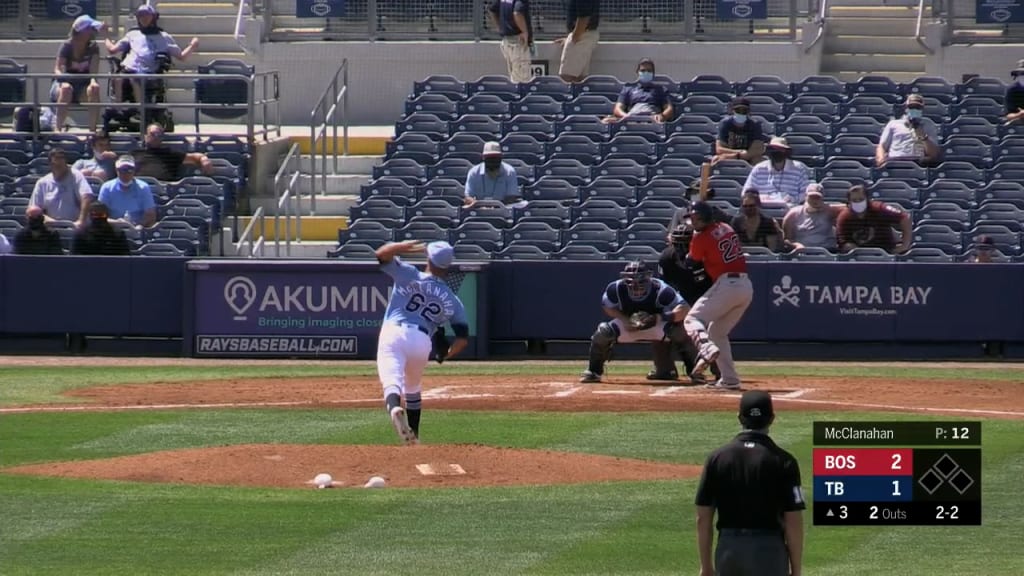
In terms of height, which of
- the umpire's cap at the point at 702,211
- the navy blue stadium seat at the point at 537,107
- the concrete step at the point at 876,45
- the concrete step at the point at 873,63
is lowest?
the umpire's cap at the point at 702,211

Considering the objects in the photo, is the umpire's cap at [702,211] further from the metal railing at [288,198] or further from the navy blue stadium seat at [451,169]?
the metal railing at [288,198]

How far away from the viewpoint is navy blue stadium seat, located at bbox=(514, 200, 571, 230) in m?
23.4

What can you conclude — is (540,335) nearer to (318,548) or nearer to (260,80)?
(260,80)

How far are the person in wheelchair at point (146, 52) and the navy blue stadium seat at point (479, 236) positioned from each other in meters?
6.20

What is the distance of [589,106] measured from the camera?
2606cm

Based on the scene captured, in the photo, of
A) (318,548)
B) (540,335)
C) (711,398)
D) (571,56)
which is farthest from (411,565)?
(571,56)

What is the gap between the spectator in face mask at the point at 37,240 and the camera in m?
22.7

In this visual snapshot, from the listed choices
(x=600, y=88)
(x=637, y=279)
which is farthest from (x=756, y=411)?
(x=600, y=88)

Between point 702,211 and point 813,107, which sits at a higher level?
point 813,107

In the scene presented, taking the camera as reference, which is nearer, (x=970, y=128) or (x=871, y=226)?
(x=871, y=226)

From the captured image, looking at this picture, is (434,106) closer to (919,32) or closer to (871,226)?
(871,226)

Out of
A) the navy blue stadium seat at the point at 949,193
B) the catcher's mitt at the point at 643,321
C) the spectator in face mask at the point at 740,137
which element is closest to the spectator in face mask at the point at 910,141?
the navy blue stadium seat at the point at 949,193

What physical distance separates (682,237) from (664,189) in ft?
13.9

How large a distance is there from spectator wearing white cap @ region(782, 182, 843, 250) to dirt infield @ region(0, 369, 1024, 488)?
244cm
